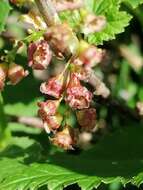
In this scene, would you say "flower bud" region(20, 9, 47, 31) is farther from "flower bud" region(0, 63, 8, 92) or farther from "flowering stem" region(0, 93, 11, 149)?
"flowering stem" region(0, 93, 11, 149)

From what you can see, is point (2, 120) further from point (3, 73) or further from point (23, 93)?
point (3, 73)

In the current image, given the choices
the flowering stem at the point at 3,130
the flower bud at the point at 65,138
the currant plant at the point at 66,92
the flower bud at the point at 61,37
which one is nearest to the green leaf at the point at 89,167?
the currant plant at the point at 66,92

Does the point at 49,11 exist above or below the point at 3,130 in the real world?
above

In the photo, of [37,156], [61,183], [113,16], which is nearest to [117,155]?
[37,156]

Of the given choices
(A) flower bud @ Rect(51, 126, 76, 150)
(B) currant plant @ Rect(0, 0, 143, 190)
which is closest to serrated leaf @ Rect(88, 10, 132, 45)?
(B) currant plant @ Rect(0, 0, 143, 190)

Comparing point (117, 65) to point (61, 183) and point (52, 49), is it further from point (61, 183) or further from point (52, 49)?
point (52, 49)

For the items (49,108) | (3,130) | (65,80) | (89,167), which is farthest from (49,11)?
(3,130)
